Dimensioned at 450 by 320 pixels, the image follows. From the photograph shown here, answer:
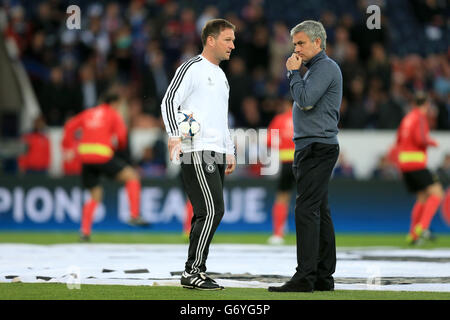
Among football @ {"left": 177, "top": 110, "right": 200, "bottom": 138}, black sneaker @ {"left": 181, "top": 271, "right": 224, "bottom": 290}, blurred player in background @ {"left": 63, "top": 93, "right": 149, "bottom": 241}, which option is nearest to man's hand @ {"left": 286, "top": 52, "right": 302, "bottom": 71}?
football @ {"left": 177, "top": 110, "right": 200, "bottom": 138}

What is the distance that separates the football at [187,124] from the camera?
26.4ft

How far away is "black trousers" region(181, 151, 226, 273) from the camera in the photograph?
8078 millimetres

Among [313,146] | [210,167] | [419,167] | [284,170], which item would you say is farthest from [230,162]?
[419,167]

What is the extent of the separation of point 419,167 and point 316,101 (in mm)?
8632

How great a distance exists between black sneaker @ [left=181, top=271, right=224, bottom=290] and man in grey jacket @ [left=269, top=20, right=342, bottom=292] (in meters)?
0.54

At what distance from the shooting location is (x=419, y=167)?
16031mm

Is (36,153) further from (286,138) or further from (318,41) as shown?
(318,41)

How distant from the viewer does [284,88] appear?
21.0 metres

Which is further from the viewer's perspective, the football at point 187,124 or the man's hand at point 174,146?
the football at point 187,124

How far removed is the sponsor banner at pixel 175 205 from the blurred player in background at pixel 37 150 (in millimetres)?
532

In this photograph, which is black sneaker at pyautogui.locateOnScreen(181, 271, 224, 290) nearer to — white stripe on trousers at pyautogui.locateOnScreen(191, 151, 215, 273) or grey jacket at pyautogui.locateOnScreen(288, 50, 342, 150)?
white stripe on trousers at pyautogui.locateOnScreen(191, 151, 215, 273)

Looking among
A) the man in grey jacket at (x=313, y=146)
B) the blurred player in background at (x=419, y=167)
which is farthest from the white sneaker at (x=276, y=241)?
the man in grey jacket at (x=313, y=146)

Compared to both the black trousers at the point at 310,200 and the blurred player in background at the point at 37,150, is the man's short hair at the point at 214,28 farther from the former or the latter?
the blurred player in background at the point at 37,150
